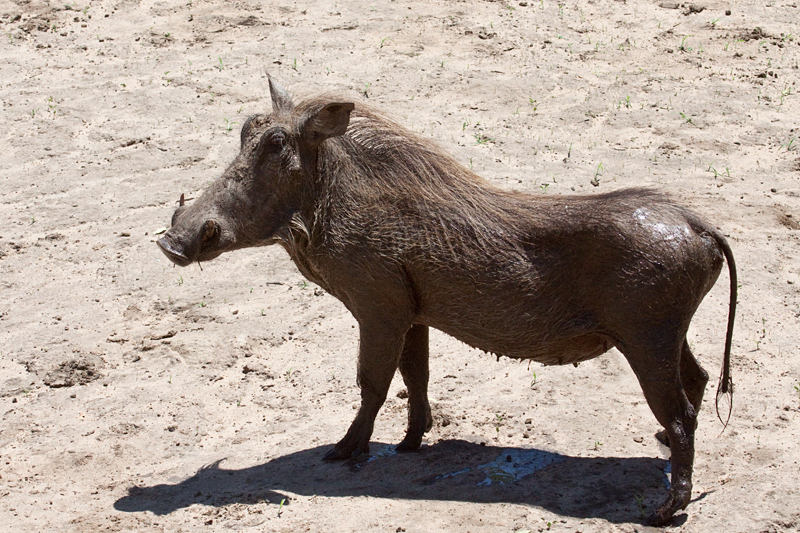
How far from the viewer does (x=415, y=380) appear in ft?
18.6

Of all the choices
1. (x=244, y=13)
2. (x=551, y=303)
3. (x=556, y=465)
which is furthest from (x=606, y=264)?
(x=244, y=13)

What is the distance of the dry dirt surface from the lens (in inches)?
208

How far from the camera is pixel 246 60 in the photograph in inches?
408

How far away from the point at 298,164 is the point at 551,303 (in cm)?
149

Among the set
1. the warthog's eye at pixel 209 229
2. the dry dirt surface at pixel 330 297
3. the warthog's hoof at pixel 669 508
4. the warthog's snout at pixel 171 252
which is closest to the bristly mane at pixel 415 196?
the warthog's eye at pixel 209 229

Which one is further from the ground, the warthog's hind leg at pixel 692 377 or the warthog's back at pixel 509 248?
the warthog's back at pixel 509 248

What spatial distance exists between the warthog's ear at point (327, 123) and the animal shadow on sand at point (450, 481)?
1860 millimetres

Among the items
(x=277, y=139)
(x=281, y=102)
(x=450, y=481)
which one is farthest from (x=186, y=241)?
(x=450, y=481)

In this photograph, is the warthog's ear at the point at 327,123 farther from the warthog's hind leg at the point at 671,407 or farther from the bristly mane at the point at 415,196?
the warthog's hind leg at the point at 671,407

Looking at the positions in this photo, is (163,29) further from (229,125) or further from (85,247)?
(85,247)

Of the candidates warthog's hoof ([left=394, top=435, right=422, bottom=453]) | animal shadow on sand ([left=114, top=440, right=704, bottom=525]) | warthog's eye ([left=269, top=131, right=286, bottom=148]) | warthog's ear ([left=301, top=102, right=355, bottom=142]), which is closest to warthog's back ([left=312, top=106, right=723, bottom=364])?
warthog's ear ([left=301, top=102, right=355, bottom=142])

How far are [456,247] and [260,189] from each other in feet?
3.50

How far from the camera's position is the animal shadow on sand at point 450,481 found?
513 cm

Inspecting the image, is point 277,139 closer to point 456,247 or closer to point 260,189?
point 260,189
